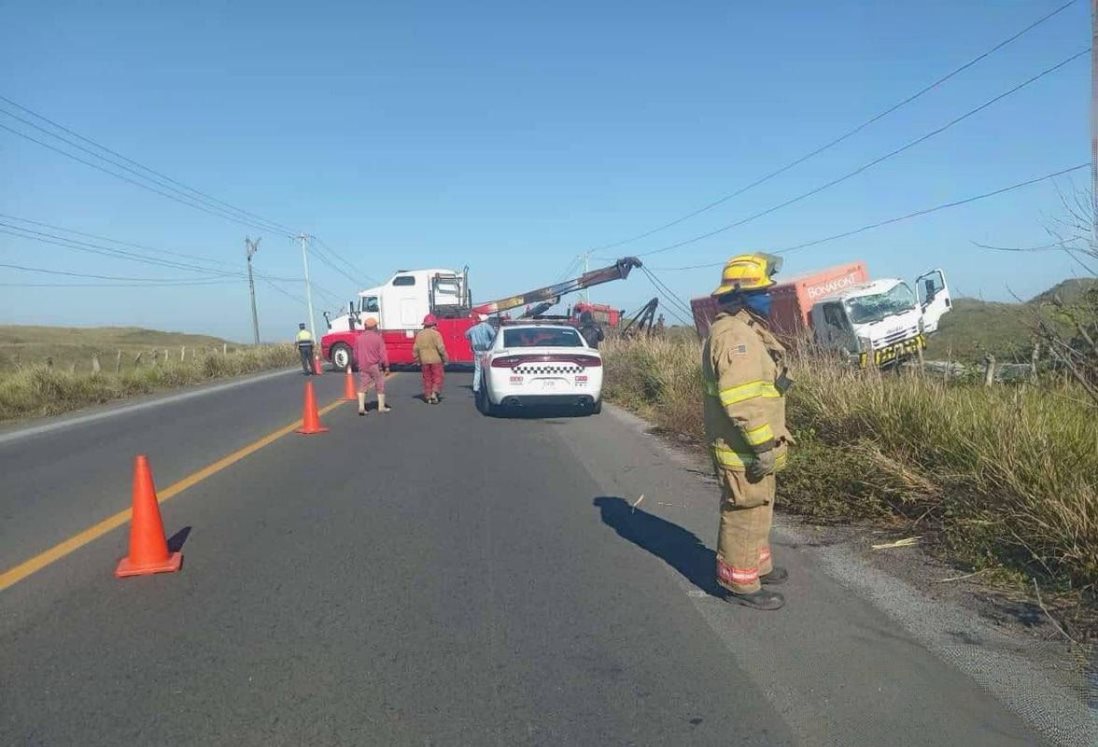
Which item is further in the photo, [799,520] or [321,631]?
[799,520]

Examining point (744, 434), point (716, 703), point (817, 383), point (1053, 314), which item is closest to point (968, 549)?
point (744, 434)

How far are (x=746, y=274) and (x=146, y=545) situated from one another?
4.34 metres

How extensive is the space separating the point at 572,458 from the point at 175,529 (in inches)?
186

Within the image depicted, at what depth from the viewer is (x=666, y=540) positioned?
639cm

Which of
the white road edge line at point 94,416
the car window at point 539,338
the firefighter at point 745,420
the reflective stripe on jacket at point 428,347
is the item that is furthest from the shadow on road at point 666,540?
the white road edge line at point 94,416

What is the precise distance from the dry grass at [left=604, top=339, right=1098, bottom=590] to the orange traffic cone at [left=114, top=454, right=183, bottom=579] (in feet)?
16.0

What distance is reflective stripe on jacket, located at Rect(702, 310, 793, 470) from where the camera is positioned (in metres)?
4.61

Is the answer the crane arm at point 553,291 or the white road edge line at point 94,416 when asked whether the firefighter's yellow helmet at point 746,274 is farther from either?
the crane arm at point 553,291

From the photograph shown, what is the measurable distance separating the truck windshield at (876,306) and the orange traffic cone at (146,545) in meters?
20.3

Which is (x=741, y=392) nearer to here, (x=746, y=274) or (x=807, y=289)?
(x=746, y=274)

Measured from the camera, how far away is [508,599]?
5035 millimetres

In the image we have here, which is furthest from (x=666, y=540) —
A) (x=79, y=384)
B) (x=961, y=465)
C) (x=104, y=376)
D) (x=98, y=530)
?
(x=104, y=376)

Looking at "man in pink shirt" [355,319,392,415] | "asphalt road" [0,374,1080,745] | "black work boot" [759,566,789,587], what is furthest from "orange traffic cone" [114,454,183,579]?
"man in pink shirt" [355,319,392,415]

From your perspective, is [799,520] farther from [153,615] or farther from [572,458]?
[153,615]
